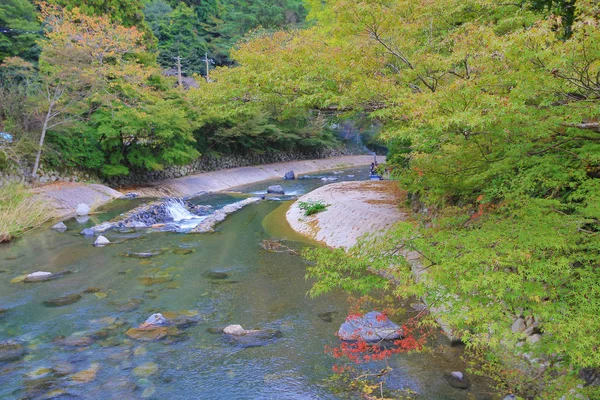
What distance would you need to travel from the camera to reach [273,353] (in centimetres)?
548

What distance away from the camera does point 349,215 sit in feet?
39.8

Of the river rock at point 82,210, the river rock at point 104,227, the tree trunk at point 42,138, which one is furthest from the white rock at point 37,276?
the tree trunk at point 42,138

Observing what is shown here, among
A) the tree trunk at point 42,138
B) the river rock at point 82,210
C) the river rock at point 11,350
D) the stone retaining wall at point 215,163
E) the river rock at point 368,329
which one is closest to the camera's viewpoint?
the river rock at point 11,350

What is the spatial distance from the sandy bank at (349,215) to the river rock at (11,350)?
22.1ft

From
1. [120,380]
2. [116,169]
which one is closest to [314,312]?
[120,380]

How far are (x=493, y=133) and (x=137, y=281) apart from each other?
23.9 ft

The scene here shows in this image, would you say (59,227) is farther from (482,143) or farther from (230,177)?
(230,177)

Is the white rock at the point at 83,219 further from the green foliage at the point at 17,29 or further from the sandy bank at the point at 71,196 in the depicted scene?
the green foliage at the point at 17,29

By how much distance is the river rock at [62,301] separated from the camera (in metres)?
7.23

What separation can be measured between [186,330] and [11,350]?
2.34m

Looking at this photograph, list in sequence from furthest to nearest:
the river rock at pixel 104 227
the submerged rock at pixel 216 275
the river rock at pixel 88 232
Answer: the river rock at pixel 104 227
the river rock at pixel 88 232
the submerged rock at pixel 216 275

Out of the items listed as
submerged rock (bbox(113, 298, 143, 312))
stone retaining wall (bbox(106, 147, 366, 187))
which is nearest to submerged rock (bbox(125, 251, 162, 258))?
submerged rock (bbox(113, 298, 143, 312))

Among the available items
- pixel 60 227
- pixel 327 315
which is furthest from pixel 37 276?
pixel 327 315

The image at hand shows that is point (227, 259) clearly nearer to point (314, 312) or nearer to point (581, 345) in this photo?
point (314, 312)
